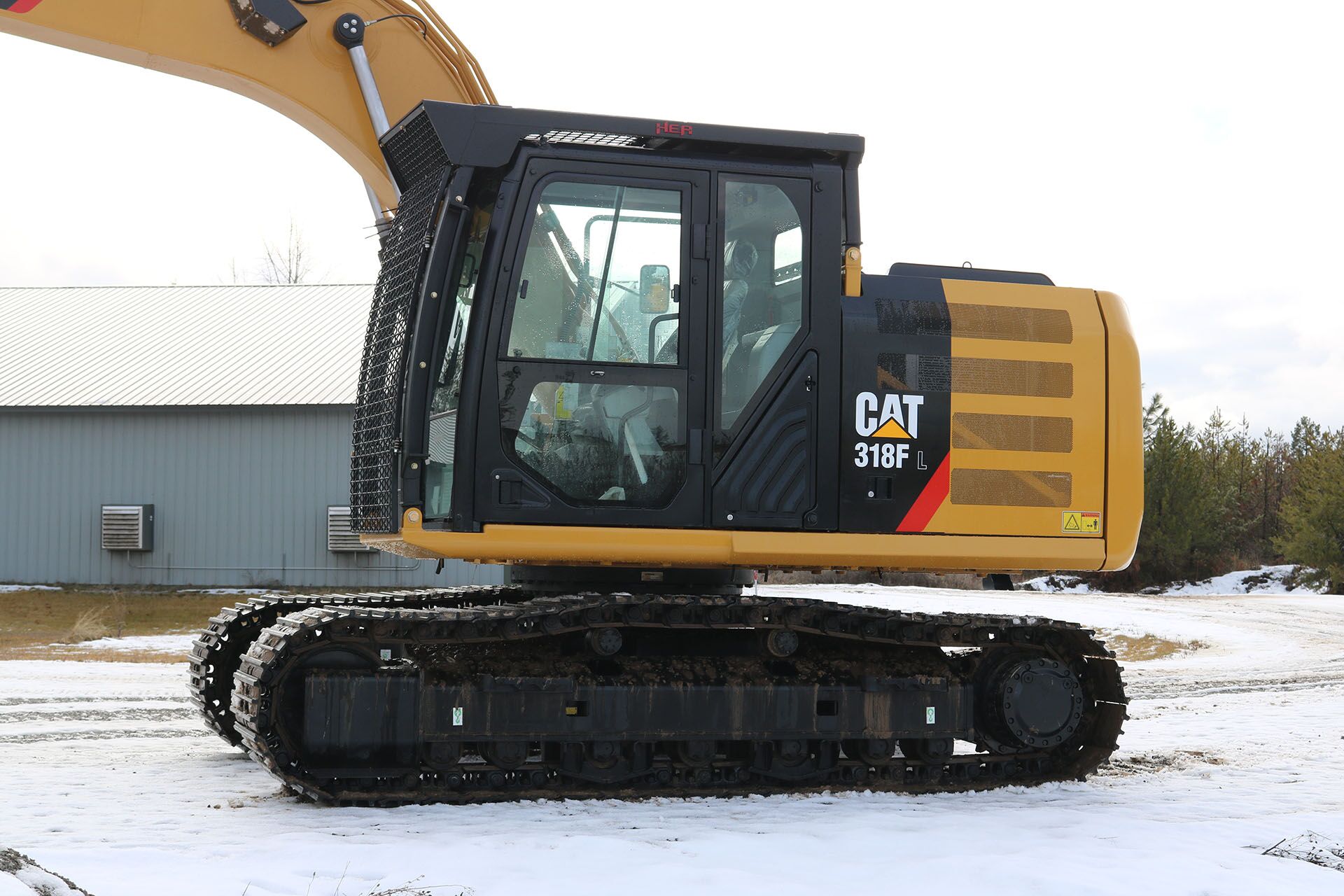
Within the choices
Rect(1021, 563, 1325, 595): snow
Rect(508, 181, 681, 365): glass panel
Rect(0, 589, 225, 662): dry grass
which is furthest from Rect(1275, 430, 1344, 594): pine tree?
Rect(508, 181, 681, 365): glass panel

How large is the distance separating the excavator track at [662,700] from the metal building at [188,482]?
55.1 feet

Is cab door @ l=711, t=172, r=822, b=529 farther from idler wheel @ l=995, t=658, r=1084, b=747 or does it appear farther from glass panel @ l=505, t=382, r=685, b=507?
idler wheel @ l=995, t=658, r=1084, b=747

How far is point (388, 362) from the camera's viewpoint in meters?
6.48

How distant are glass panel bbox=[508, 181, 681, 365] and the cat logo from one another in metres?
1.05

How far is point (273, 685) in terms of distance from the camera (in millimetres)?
5887

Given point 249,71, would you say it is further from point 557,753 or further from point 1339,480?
point 1339,480

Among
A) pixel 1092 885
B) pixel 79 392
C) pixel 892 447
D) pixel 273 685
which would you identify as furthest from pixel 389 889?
pixel 79 392

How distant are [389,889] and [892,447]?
11.0ft

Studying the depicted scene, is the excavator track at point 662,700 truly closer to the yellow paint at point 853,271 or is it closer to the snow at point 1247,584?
the yellow paint at point 853,271

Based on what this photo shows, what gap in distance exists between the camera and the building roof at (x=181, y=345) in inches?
947

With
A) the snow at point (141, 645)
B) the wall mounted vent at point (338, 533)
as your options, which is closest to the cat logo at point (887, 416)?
the snow at point (141, 645)

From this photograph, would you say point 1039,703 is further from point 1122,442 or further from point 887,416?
point 887,416

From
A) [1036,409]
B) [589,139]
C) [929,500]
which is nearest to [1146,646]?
[1036,409]

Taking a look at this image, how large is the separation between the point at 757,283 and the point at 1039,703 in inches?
109
